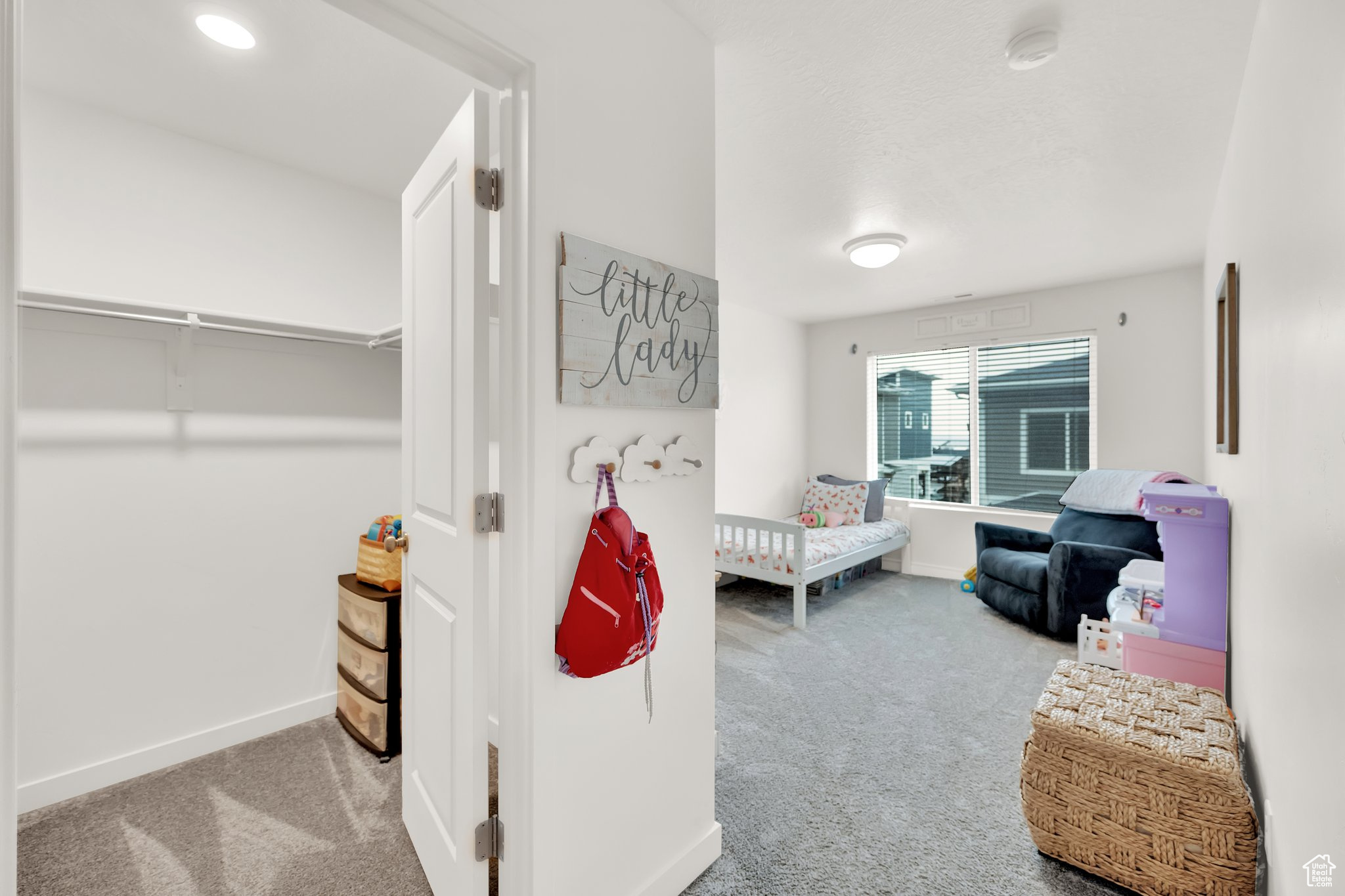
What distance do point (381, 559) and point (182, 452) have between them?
0.81m

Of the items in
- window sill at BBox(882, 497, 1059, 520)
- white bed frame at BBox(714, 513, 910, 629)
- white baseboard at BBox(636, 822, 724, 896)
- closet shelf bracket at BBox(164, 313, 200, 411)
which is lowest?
white baseboard at BBox(636, 822, 724, 896)

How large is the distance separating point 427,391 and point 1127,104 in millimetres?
2406

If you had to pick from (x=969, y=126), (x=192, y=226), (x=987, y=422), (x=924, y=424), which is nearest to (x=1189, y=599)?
(x=969, y=126)

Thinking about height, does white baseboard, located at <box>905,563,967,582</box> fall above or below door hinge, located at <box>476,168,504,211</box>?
below

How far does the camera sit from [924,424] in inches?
203

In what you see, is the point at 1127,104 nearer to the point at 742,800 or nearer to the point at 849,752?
the point at 849,752

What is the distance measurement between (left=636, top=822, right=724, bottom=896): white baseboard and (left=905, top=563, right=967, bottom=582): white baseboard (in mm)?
3833

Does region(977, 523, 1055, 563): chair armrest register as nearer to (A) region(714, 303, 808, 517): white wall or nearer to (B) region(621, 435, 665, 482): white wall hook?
(A) region(714, 303, 808, 517): white wall

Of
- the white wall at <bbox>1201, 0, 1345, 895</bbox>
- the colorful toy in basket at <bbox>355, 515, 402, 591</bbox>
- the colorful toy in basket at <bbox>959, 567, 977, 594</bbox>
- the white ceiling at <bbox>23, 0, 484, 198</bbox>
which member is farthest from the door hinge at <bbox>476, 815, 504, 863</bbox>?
the colorful toy in basket at <bbox>959, 567, 977, 594</bbox>

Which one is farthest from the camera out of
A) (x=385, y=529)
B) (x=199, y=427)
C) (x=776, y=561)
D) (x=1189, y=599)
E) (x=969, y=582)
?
(x=969, y=582)

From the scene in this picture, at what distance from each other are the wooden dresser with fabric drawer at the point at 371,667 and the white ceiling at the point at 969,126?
2193 mm

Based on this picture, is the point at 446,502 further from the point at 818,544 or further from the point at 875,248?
the point at 818,544

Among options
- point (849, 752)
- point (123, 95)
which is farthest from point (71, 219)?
point (849, 752)

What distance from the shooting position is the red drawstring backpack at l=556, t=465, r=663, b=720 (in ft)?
4.07
